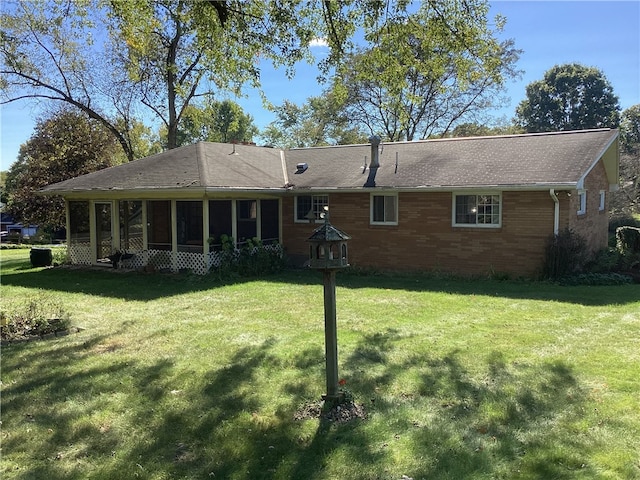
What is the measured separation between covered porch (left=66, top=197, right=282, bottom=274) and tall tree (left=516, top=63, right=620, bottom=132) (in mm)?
33707

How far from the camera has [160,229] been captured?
18.7 metres

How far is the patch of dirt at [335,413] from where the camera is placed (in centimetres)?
485

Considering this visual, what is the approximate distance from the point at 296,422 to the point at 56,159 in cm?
2378

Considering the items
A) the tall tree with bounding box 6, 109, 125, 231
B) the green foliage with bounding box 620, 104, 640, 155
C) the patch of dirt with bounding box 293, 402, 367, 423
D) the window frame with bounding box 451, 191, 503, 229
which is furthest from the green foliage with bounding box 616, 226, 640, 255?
the green foliage with bounding box 620, 104, 640, 155

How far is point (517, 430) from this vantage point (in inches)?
179

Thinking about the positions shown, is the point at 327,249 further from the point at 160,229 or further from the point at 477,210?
the point at 160,229

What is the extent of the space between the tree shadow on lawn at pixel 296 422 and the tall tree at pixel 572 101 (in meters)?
41.8

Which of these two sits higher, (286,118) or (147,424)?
(286,118)

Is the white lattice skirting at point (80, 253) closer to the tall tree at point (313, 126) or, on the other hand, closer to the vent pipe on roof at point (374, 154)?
the vent pipe on roof at point (374, 154)

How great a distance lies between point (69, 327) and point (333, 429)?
596 cm

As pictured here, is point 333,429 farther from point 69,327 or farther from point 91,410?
point 69,327

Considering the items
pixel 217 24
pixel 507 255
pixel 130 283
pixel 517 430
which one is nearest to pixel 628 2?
pixel 507 255

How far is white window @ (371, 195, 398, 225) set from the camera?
1543cm

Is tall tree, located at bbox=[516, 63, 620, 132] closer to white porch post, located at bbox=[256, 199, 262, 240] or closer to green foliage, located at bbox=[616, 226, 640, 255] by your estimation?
green foliage, located at bbox=[616, 226, 640, 255]
